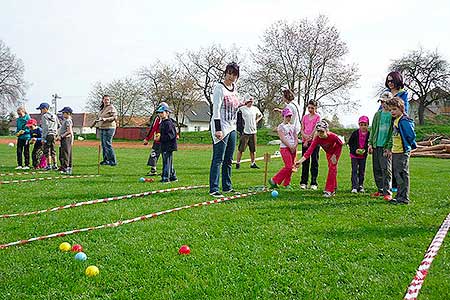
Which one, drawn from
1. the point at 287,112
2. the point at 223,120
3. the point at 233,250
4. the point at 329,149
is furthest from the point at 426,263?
the point at 287,112

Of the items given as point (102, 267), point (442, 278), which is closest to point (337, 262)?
point (442, 278)

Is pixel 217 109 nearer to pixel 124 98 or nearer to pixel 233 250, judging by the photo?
pixel 233 250

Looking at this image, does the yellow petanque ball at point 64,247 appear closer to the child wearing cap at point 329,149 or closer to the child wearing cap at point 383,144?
the child wearing cap at point 329,149

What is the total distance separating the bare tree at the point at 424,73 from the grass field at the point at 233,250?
52374mm

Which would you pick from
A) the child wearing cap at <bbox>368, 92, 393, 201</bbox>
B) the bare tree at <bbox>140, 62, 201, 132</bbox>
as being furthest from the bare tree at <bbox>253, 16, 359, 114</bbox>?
the child wearing cap at <bbox>368, 92, 393, 201</bbox>

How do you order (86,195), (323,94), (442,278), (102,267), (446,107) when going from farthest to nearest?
(446,107)
(323,94)
(86,195)
(102,267)
(442,278)

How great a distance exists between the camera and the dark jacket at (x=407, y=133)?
22.7 ft

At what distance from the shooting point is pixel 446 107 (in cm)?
6525

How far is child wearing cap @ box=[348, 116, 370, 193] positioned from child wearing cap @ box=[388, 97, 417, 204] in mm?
1166

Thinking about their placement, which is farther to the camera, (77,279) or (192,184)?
(192,184)

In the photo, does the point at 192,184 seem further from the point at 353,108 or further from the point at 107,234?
the point at 353,108

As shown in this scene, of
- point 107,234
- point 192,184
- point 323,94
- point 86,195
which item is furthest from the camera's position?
point 323,94

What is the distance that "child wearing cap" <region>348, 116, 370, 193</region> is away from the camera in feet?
27.2

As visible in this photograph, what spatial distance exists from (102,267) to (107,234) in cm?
109
